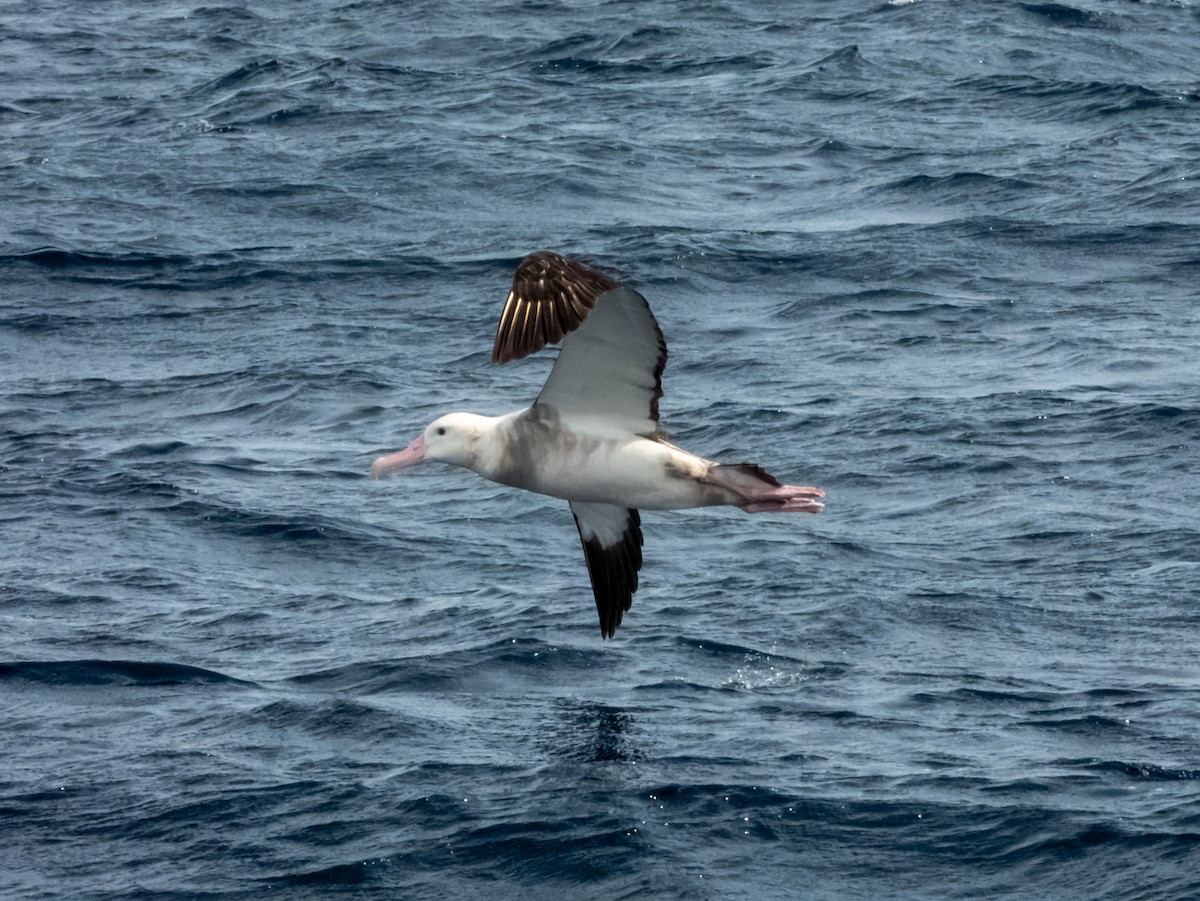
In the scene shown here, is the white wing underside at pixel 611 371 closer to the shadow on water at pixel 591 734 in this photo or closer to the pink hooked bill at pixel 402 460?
the pink hooked bill at pixel 402 460

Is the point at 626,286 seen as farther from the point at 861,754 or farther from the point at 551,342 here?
the point at 861,754

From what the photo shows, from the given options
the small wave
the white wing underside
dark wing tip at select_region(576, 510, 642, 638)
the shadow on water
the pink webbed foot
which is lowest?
the shadow on water

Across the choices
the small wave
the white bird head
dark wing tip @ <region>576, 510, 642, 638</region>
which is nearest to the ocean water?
the small wave

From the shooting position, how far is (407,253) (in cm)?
2475

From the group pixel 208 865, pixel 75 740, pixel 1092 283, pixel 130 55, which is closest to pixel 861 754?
pixel 208 865

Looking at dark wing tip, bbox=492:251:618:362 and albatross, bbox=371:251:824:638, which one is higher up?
dark wing tip, bbox=492:251:618:362

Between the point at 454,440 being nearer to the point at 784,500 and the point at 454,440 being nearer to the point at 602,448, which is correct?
the point at 602,448

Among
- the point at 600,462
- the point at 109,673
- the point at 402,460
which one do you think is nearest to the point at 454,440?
the point at 402,460

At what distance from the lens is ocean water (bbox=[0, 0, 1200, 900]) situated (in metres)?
13.2

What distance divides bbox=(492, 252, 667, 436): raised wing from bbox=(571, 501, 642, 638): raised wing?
5.06 feet

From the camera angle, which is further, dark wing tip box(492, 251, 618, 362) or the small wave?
the small wave

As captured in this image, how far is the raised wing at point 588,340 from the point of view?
35.6 feet

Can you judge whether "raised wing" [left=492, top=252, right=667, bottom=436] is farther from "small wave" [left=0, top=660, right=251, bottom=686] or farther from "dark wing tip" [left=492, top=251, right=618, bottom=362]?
"small wave" [left=0, top=660, right=251, bottom=686]

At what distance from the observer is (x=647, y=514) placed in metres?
18.8
